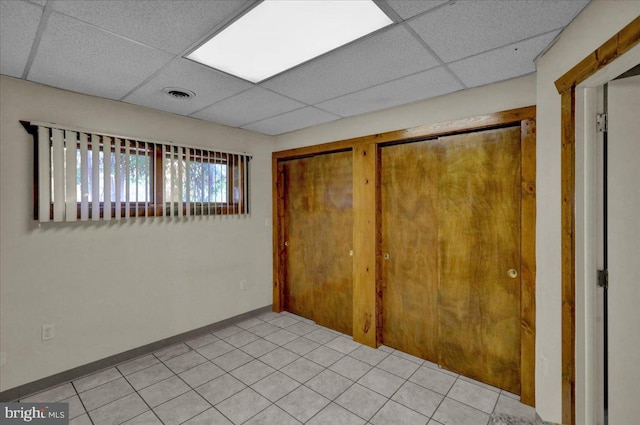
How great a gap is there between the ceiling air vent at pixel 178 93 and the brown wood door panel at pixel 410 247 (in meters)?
2.03

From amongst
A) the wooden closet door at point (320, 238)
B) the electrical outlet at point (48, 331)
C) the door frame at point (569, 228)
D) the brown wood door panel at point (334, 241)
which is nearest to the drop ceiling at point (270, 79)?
the door frame at point (569, 228)

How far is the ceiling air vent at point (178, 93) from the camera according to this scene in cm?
250

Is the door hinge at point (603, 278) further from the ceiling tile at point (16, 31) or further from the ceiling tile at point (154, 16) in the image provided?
the ceiling tile at point (16, 31)

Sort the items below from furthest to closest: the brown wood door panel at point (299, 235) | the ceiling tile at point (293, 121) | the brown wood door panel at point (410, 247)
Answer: the brown wood door panel at point (299, 235) → the ceiling tile at point (293, 121) → the brown wood door panel at point (410, 247)

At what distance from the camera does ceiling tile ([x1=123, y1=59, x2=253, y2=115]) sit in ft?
7.00

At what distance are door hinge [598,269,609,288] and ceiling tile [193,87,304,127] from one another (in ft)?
8.62

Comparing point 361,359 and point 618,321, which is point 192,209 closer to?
point 361,359

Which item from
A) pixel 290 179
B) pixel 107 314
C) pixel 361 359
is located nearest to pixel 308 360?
pixel 361 359

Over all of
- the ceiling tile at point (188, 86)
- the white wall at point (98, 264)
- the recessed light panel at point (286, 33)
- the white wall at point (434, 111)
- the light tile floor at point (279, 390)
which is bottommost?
the light tile floor at point (279, 390)

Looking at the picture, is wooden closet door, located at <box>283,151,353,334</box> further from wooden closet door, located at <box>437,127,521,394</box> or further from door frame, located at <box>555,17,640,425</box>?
door frame, located at <box>555,17,640,425</box>

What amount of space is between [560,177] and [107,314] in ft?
12.9

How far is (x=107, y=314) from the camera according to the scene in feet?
Result: 9.16

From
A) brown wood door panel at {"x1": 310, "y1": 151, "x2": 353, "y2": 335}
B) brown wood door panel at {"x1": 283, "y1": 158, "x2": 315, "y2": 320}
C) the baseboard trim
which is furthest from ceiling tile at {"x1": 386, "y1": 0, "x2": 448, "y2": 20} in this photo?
the baseboard trim

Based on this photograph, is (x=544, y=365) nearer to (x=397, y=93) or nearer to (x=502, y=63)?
(x=502, y=63)
